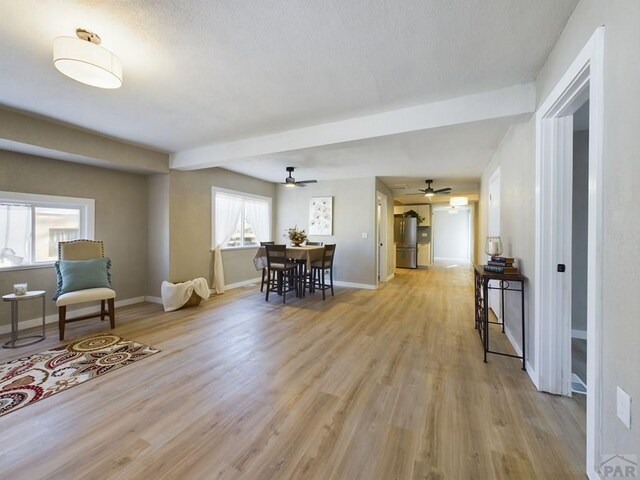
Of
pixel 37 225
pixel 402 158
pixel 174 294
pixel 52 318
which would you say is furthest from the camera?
pixel 402 158

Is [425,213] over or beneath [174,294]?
over

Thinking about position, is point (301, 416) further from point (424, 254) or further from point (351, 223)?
point (424, 254)

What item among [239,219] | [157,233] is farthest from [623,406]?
[239,219]

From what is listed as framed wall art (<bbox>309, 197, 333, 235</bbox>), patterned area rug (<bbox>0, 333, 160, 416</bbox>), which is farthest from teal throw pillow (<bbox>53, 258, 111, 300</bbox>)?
framed wall art (<bbox>309, 197, 333, 235</bbox>)

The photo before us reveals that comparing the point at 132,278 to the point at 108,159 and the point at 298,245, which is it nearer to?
the point at 108,159

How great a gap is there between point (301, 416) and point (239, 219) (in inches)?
190

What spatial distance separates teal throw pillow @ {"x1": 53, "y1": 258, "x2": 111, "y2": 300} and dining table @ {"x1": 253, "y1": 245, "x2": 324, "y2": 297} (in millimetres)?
2347

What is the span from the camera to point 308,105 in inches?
106

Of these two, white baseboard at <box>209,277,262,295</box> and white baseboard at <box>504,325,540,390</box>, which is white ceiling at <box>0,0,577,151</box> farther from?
white baseboard at <box>209,277,262,295</box>

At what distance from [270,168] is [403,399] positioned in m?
4.46

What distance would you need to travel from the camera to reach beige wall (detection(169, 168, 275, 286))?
4.54 m

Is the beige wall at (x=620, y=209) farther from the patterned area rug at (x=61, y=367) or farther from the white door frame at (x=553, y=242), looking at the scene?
the patterned area rug at (x=61, y=367)

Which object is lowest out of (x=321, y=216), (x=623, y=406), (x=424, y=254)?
(x=623, y=406)

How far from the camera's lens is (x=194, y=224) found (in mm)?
4879
